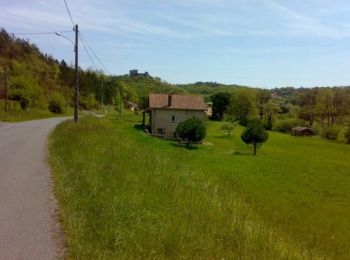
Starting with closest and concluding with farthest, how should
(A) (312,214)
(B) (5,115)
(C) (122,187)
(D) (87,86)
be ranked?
(C) (122,187)
(A) (312,214)
(B) (5,115)
(D) (87,86)

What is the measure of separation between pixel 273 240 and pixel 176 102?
56.9 m

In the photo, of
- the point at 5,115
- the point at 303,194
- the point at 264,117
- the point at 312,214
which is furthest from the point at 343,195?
the point at 264,117

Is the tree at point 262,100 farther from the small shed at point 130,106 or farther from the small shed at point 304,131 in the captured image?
the small shed at point 130,106

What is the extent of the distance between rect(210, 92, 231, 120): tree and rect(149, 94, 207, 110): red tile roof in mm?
56334

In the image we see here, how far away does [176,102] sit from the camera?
6384 cm

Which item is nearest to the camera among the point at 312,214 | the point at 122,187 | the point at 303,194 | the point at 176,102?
the point at 122,187

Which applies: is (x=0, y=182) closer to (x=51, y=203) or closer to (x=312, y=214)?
(x=51, y=203)

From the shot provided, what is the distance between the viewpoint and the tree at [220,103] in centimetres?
12062

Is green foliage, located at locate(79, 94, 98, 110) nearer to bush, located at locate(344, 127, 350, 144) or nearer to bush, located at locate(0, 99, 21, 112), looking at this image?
bush, located at locate(0, 99, 21, 112)

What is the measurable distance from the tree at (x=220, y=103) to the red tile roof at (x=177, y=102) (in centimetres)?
5633

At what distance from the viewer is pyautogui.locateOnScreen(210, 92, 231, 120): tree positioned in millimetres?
120625

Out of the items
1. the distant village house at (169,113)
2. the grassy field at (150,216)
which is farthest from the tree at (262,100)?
the grassy field at (150,216)

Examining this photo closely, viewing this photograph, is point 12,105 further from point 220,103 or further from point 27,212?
point 220,103

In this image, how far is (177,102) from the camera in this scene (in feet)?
210
